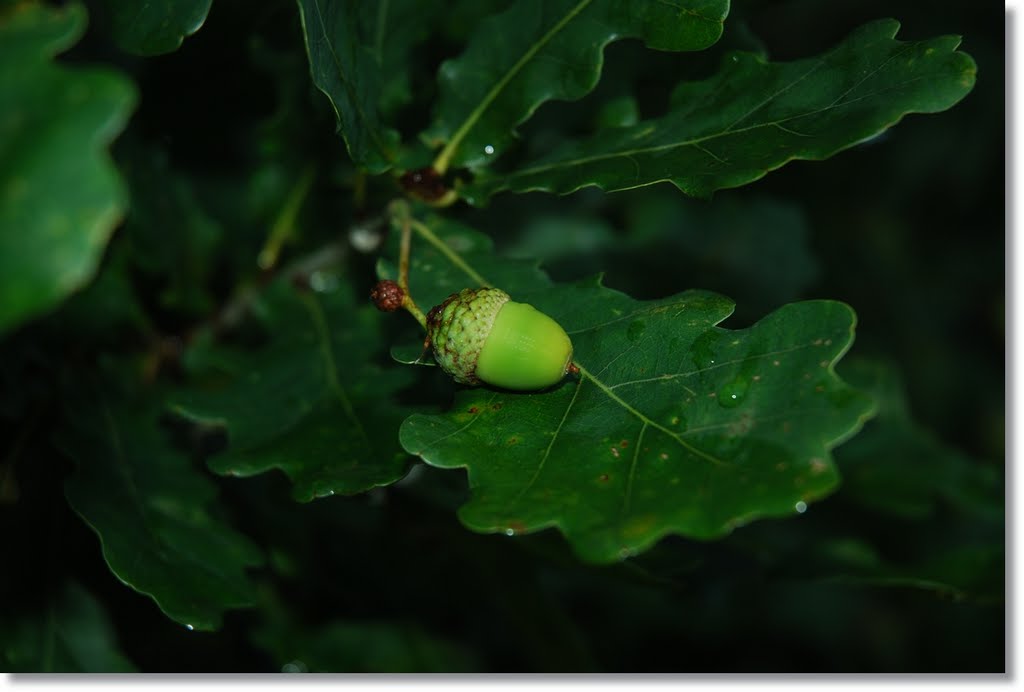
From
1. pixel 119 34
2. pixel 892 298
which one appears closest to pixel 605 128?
pixel 119 34

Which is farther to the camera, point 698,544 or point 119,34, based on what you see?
point 698,544

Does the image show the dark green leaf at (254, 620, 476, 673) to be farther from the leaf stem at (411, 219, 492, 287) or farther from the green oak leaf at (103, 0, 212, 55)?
the green oak leaf at (103, 0, 212, 55)

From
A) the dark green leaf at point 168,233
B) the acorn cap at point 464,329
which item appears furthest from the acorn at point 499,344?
the dark green leaf at point 168,233

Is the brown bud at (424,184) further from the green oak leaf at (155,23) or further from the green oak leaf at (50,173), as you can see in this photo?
the green oak leaf at (50,173)

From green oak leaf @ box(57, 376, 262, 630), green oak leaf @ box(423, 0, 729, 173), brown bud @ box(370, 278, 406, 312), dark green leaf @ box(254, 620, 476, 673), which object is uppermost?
green oak leaf @ box(423, 0, 729, 173)

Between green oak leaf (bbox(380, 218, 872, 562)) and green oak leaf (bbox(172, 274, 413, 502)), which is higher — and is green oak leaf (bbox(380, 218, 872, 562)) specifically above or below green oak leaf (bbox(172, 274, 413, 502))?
above

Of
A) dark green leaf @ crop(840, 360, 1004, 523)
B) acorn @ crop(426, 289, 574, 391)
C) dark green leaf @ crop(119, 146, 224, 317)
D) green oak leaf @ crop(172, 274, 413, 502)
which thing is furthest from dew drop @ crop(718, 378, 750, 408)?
dark green leaf @ crop(840, 360, 1004, 523)

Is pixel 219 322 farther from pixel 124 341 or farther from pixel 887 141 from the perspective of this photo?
pixel 887 141

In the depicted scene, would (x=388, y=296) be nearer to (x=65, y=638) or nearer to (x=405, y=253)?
(x=405, y=253)
